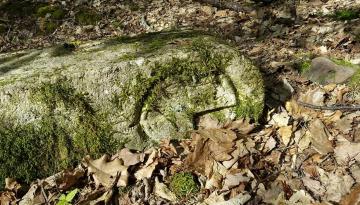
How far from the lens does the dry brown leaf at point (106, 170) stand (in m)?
3.25

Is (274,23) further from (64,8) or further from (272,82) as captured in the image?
(64,8)

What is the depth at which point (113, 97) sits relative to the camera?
3.38 meters

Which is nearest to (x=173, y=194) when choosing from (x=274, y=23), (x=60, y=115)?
(x=60, y=115)

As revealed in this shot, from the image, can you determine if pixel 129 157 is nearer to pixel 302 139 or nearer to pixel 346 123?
pixel 302 139

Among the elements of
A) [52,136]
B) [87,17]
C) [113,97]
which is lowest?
[87,17]

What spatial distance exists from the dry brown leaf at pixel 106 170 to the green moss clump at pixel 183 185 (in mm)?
371

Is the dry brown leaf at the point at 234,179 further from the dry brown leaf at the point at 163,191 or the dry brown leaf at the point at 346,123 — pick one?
the dry brown leaf at the point at 346,123

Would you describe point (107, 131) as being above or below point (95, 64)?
below

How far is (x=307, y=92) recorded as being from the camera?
13.5 ft

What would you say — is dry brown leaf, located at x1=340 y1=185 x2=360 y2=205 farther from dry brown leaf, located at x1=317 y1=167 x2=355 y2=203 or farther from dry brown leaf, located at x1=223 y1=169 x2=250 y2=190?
dry brown leaf, located at x1=223 y1=169 x2=250 y2=190

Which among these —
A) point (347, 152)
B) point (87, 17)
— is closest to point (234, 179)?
point (347, 152)

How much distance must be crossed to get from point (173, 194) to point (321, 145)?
124 cm

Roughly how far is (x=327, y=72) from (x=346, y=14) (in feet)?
6.10

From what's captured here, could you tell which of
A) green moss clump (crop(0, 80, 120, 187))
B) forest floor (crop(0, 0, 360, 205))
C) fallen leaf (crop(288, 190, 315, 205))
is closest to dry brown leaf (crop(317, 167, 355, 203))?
forest floor (crop(0, 0, 360, 205))
